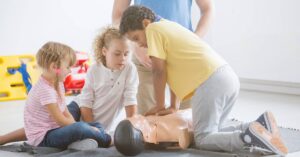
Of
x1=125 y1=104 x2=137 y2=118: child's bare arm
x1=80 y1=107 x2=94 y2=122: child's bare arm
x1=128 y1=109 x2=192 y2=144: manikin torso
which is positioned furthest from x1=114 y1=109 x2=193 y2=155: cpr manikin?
x1=80 y1=107 x2=94 y2=122: child's bare arm

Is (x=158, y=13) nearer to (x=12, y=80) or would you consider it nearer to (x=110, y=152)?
(x=110, y=152)

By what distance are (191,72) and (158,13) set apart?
407mm

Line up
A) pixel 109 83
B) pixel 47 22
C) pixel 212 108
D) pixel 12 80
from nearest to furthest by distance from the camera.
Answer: pixel 212 108 → pixel 109 83 → pixel 12 80 → pixel 47 22

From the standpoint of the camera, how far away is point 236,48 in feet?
13.1

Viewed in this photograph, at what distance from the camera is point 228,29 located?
401cm

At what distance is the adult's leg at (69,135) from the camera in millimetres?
2283

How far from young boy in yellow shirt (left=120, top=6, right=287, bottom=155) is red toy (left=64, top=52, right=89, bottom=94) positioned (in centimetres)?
150

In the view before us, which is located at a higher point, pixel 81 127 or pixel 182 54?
pixel 182 54

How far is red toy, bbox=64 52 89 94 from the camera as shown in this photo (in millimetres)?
3783

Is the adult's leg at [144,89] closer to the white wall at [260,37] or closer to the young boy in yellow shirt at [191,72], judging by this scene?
the young boy in yellow shirt at [191,72]

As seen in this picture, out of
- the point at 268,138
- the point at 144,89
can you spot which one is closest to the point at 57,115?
the point at 144,89

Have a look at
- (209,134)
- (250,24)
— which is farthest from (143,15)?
(250,24)

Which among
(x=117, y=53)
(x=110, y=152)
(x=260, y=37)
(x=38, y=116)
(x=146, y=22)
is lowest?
(x=110, y=152)

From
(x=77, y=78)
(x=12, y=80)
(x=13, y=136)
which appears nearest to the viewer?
(x=13, y=136)
